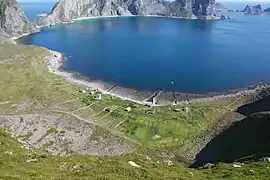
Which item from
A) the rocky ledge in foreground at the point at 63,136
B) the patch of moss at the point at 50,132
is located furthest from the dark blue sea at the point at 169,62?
the patch of moss at the point at 50,132

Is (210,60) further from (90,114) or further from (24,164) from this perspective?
(24,164)

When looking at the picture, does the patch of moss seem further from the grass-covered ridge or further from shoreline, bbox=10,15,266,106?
shoreline, bbox=10,15,266,106

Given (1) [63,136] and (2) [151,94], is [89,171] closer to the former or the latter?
(1) [63,136]

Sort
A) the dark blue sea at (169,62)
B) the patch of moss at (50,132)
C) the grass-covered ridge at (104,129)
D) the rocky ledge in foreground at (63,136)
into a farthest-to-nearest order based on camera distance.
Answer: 1. the dark blue sea at (169,62)
2. the patch of moss at (50,132)
3. the rocky ledge in foreground at (63,136)
4. the grass-covered ridge at (104,129)

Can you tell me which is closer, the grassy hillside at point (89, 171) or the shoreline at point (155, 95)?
the grassy hillside at point (89, 171)

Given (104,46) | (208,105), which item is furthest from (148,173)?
(104,46)

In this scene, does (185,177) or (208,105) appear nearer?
(185,177)

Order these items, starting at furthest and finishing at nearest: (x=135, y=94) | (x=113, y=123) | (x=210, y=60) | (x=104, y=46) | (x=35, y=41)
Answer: (x=35, y=41) → (x=104, y=46) → (x=210, y=60) → (x=135, y=94) → (x=113, y=123)

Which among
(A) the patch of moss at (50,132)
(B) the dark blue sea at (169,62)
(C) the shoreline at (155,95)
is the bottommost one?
(C) the shoreline at (155,95)

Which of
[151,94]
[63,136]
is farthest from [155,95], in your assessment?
[63,136]

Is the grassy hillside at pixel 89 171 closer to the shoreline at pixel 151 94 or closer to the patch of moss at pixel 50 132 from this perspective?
the patch of moss at pixel 50 132
